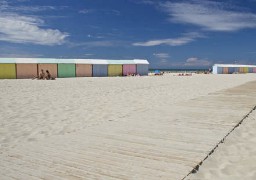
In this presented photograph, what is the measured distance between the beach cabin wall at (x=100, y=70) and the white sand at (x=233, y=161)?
130 ft

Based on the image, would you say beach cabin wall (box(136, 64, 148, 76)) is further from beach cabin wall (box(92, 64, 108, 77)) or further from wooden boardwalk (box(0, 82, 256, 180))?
wooden boardwalk (box(0, 82, 256, 180))

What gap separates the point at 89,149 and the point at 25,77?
35.8 m

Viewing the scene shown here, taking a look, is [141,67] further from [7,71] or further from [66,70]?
[7,71]

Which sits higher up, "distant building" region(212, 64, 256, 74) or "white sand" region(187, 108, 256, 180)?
"distant building" region(212, 64, 256, 74)

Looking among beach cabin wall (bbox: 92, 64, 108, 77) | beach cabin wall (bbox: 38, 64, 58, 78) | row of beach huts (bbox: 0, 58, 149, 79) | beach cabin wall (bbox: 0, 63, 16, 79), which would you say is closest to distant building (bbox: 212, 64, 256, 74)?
row of beach huts (bbox: 0, 58, 149, 79)

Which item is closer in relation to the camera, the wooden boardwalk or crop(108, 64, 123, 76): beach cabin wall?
the wooden boardwalk

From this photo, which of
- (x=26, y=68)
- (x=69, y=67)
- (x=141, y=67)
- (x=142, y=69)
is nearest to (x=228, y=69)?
(x=142, y=69)

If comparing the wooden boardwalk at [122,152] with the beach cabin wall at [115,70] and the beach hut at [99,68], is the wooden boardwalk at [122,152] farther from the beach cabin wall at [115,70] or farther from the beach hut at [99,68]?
the beach cabin wall at [115,70]

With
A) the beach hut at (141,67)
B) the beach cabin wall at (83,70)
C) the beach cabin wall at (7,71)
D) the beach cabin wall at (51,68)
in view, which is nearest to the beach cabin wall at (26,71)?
the beach cabin wall at (7,71)

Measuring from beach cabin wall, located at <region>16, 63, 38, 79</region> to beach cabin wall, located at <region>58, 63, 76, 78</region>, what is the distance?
11.7ft

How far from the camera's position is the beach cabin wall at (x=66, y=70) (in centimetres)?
4138

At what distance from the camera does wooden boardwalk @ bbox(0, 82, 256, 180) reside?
3930mm

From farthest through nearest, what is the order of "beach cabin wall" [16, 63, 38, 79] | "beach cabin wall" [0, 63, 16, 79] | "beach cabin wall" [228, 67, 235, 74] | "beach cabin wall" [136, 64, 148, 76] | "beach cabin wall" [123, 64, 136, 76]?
"beach cabin wall" [228, 67, 235, 74] → "beach cabin wall" [136, 64, 148, 76] → "beach cabin wall" [123, 64, 136, 76] → "beach cabin wall" [16, 63, 38, 79] → "beach cabin wall" [0, 63, 16, 79]

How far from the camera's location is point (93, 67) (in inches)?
1773
